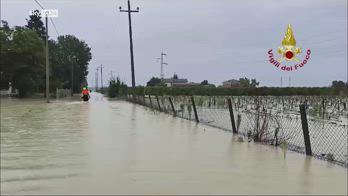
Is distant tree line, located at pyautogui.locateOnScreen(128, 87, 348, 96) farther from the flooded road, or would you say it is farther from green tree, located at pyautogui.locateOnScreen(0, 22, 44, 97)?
the flooded road

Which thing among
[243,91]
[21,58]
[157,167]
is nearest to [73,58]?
[243,91]

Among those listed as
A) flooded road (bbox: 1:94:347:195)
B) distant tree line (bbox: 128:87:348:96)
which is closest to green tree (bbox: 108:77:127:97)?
distant tree line (bbox: 128:87:348:96)

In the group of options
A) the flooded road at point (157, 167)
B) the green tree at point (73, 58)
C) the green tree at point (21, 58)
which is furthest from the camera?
the green tree at point (73, 58)

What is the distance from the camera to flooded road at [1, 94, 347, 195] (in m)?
6.64

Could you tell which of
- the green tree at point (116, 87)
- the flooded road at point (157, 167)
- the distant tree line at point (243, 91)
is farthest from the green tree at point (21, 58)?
the flooded road at point (157, 167)

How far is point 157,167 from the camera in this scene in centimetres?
830

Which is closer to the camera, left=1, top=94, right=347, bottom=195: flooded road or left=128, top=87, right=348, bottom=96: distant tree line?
left=1, top=94, right=347, bottom=195: flooded road

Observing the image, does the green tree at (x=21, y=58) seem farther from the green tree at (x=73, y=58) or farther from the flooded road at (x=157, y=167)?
the green tree at (x=73, y=58)

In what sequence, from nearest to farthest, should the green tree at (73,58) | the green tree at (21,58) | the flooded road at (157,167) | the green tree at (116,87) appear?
the flooded road at (157,167)
the green tree at (21,58)
the green tree at (116,87)
the green tree at (73,58)

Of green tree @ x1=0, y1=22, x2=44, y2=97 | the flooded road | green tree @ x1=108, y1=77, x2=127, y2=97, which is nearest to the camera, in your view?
the flooded road

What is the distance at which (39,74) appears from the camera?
5938 cm

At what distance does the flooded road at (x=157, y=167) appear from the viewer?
6645 millimetres

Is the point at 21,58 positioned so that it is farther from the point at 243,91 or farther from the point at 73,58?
the point at 73,58

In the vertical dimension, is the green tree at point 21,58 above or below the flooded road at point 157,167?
above
